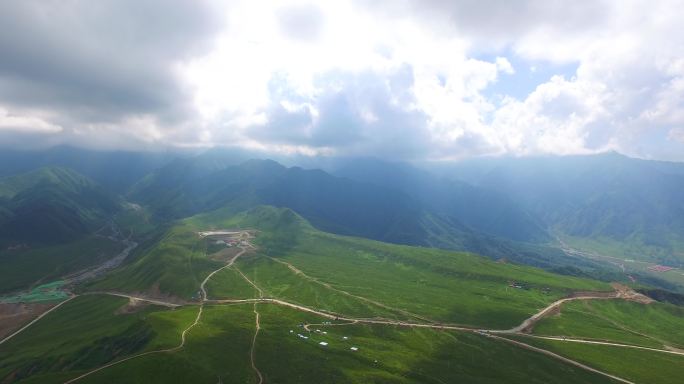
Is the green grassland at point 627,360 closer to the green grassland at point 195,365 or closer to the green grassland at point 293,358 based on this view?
the green grassland at point 293,358

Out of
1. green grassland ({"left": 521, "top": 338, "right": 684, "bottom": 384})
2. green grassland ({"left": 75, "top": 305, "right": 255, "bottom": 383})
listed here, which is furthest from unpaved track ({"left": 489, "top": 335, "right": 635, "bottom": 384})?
green grassland ({"left": 75, "top": 305, "right": 255, "bottom": 383})

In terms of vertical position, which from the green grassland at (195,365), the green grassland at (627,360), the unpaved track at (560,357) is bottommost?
the green grassland at (195,365)

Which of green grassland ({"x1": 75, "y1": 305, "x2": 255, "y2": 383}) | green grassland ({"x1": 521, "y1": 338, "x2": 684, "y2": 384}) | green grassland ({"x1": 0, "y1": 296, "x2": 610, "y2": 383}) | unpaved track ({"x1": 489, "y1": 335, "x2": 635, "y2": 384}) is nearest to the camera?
green grassland ({"x1": 75, "y1": 305, "x2": 255, "y2": 383})

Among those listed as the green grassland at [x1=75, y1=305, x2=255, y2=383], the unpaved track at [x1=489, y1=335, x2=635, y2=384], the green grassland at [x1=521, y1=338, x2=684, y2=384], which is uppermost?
the green grassland at [x1=521, y1=338, x2=684, y2=384]

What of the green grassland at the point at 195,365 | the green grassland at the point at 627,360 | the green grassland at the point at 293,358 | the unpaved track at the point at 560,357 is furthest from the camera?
the green grassland at the point at 627,360

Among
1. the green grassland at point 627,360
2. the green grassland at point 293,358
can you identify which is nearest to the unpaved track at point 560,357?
the green grassland at point 627,360

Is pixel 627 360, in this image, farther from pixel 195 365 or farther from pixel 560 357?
pixel 195 365

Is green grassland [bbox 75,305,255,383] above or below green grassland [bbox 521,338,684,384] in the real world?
below

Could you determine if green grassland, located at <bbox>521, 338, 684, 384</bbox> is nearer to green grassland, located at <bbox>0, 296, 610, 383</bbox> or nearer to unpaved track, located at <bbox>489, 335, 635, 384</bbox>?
unpaved track, located at <bbox>489, 335, 635, 384</bbox>

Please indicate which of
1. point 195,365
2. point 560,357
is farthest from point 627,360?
point 195,365

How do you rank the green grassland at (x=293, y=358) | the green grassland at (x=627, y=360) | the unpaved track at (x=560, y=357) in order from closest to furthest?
the green grassland at (x=293, y=358) → the unpaved track at (x=560, y=357) → the green grassland at (x=627, y=360)
